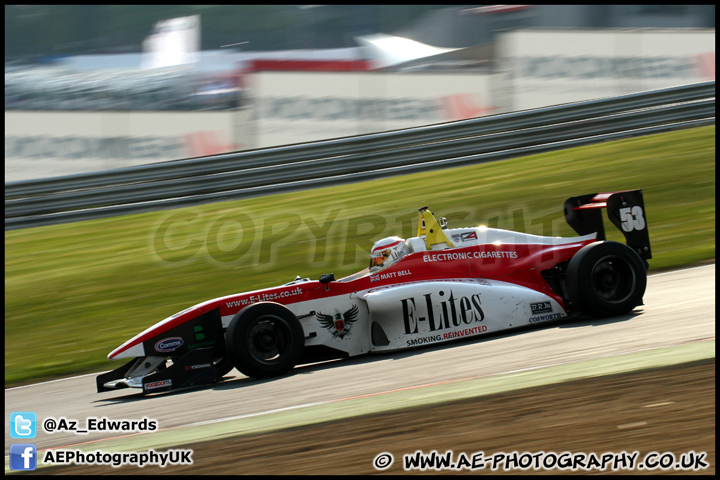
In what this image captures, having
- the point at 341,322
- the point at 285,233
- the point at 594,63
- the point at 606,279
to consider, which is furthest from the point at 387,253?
the point at 594,63

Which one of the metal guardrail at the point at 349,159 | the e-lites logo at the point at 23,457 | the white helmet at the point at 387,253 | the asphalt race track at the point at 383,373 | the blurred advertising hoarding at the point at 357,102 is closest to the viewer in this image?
the e-lites logo at the point at 23,457

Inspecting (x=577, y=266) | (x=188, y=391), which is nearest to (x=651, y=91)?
(x=577, y=266)

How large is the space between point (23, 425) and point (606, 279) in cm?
525

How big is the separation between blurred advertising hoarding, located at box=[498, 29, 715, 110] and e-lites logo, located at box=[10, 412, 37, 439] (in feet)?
35.5

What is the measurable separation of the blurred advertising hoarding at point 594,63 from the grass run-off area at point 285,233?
1.37 meters

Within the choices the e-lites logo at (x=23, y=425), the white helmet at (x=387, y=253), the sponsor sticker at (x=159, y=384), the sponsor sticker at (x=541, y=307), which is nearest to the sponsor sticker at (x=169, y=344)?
the sponsor sticker at (x=159, y=384)

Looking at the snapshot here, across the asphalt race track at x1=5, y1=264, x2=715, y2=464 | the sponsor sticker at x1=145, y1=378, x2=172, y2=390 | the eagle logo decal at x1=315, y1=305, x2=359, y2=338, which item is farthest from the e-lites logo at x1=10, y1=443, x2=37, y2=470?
the eagle logo decal at x1=315, y1=305, x2=359, y2=338

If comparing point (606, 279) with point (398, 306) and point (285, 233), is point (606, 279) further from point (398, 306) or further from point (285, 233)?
point (285, 233)

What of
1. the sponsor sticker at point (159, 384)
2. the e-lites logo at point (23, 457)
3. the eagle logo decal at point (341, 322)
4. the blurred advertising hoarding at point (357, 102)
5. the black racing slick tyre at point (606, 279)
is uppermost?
the blurred advertising hoarding at point (357, 102)

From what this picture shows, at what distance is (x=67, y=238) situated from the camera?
1298 centimetres

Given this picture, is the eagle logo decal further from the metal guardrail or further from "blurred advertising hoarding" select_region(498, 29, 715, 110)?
"blurred advertising hoarding" select_region(498, 29, 715, 110)

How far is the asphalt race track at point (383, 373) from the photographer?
17.8 feet

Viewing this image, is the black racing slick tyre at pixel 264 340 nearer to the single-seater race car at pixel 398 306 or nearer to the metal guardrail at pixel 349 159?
the single-seater race car at pixel 398 306

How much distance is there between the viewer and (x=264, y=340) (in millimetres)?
6363
